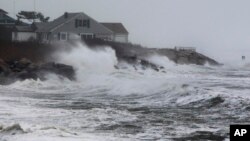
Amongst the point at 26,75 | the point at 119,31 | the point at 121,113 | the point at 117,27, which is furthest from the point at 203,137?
the point at 117,27

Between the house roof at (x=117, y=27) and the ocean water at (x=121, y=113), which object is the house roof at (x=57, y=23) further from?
the ocean water at (x=121, y=113)

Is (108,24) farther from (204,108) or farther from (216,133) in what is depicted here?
(216,133)

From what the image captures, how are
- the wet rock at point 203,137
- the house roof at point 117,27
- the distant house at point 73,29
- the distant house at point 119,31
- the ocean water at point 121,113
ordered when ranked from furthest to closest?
the house roof at point 117,27, the distant house at point 119,31, the distant house at point 73,29, the ocean water at point 121,113, the wet rock at point 203,137

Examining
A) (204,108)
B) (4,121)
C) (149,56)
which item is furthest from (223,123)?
(149,56)

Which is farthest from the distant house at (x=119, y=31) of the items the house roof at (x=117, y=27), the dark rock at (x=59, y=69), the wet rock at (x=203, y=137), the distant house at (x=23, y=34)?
the wet rock at (x=203, y=137)

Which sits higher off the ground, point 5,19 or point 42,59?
point 5,19

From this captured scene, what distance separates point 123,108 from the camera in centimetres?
1817

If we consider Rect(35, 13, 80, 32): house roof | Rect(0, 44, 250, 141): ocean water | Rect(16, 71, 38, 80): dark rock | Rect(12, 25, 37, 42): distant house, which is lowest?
Rect(0, 44, 250, 141): ocean water

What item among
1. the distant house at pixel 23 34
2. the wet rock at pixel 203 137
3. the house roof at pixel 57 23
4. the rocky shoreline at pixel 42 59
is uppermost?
the house roof at pixel 57 23

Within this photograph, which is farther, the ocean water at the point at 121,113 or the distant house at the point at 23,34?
the distant house at the point at 23,34

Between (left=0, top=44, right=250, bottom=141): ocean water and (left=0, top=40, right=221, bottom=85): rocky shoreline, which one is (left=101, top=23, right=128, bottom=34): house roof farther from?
(left=0, top=44, right=250, bottom=141): ocean water

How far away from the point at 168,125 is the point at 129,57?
36.4 meters

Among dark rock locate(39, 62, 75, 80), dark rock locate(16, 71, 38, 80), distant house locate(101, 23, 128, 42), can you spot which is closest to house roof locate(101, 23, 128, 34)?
distant house locate(101, 23, 128, 42)

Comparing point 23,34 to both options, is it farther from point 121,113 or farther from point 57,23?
point 121,113
